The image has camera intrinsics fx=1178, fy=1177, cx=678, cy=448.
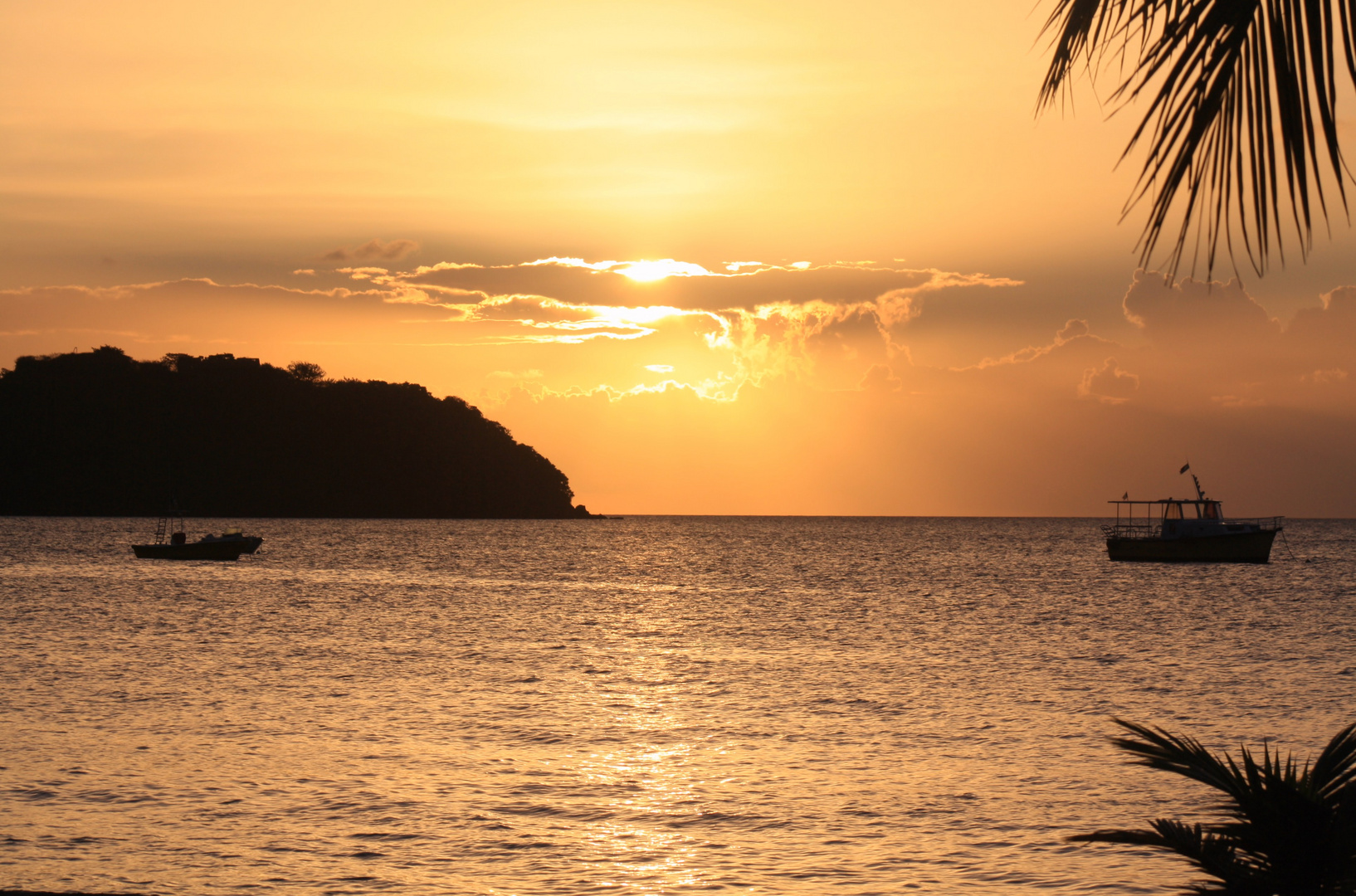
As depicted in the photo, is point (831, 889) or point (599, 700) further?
point (599, 700)

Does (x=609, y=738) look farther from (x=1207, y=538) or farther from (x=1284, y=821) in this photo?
(x=1207, y=538)

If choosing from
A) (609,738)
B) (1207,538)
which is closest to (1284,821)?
(609,738)

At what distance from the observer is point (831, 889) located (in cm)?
1608

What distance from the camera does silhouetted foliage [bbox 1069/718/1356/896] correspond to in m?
5.32

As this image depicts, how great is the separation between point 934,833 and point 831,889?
3.57m

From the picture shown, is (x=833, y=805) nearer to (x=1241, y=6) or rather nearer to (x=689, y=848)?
(x=689, y=848)

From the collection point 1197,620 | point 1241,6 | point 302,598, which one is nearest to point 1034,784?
point 1241,6

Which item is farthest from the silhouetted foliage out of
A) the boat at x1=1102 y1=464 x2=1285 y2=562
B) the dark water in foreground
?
the boat at x1=1102 y1=464 x2=1285 y2=562

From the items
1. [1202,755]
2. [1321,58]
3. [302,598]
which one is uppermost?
[1321,58]

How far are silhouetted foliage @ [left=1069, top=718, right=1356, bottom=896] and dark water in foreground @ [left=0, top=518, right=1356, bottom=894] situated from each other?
11270 millimetres

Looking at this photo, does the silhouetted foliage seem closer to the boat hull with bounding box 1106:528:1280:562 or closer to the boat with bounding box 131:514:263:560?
the boat hull with bounding box 1106:528:1280:562

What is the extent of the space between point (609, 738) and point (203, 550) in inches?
3889

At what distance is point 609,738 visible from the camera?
89.8 feet

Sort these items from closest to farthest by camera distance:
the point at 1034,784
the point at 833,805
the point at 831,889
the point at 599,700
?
the point at 831,889 < the point at 833,805 < the point at 1034,784 < the point at 599,700
